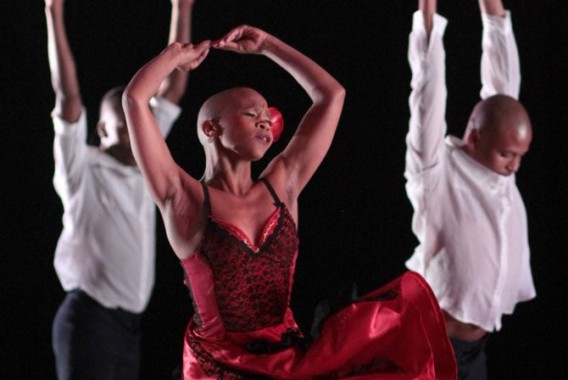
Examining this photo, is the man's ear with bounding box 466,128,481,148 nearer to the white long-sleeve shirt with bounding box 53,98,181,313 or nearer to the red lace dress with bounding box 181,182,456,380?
the white long-sleeve shirt with bounding box 53,98,181,313

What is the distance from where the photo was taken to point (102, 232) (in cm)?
351

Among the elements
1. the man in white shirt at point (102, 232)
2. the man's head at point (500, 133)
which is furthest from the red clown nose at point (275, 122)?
the man's head at point (500, 133)

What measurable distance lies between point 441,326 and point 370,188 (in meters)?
1.86

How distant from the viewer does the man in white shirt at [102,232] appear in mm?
3357

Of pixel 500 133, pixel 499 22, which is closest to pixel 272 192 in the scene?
pixel 500 133

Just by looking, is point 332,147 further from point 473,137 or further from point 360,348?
point 360,348

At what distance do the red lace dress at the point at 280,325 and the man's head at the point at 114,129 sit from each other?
126 cm

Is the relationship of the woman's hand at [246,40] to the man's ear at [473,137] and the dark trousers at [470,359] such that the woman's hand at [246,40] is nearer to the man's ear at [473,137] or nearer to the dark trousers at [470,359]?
the man's ear at [473,137]

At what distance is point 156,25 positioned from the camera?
404cm

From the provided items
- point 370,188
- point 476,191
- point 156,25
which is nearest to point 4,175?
point 156,25

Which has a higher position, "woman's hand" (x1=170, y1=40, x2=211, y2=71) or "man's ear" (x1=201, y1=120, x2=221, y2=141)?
"woman's hand" (x1=170, y1=40, x2=211, y2=71)

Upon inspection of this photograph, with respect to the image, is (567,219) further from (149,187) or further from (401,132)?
(149,187)

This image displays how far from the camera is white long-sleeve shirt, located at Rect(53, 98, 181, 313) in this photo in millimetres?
3461

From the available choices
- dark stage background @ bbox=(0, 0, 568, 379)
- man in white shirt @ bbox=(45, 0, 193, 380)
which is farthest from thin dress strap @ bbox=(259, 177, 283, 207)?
dark stage background @ bbox=(0, 0, 568, 379)
